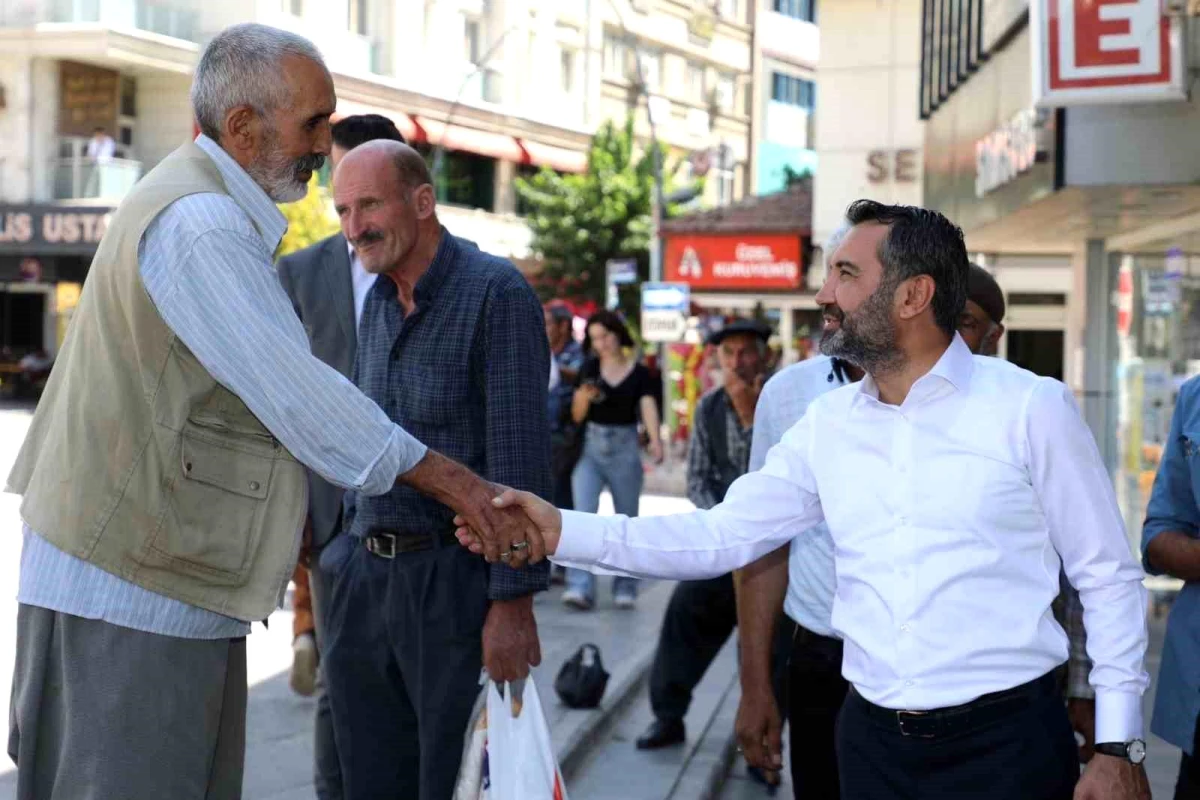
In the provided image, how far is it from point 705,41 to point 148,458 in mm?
60803

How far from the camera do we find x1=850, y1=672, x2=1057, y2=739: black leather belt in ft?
10.5

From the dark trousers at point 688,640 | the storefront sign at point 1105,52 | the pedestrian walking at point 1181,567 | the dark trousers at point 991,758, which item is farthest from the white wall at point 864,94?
the dark trousers at point 991,758

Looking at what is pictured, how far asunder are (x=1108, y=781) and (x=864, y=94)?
95.4ft

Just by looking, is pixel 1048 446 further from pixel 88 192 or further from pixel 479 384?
pixel 88 192

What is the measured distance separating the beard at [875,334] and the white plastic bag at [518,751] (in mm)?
1095

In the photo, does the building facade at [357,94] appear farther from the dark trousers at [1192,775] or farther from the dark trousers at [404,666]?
the dark trousers at [1192,775]

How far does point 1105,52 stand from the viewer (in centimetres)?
896

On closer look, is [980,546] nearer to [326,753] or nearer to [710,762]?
[326,753]

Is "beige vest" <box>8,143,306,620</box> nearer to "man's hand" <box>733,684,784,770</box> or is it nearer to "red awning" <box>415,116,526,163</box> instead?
"man's hand" <box>733,684,784,770</box>

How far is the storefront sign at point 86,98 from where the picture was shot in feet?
127

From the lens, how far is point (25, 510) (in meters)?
3.00

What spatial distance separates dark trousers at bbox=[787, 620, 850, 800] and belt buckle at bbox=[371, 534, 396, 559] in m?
1.30

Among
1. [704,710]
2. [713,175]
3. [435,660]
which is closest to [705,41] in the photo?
[713,175]

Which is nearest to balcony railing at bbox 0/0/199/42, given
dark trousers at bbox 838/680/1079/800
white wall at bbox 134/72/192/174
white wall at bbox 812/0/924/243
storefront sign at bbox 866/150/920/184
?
white wall at bbox 134/72/192/174
